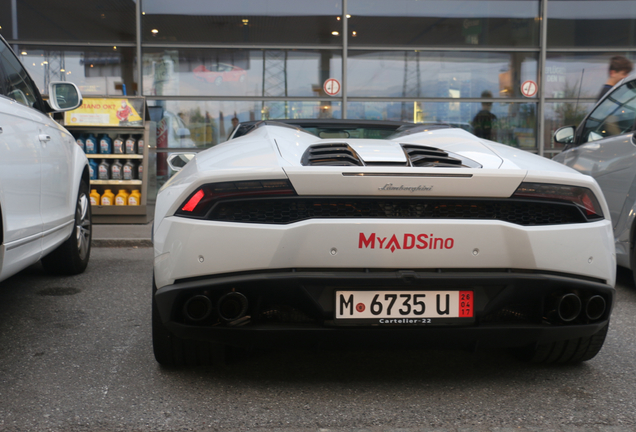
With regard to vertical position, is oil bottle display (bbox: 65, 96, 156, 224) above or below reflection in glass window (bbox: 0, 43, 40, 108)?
below

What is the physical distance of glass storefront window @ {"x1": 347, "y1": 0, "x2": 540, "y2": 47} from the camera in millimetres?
11297

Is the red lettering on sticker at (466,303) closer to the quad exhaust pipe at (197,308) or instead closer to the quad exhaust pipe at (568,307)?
the quad exhaust pipe at (568,307)

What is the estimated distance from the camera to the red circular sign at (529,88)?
11.6 m

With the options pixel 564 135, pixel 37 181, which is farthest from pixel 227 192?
pixel 564 135

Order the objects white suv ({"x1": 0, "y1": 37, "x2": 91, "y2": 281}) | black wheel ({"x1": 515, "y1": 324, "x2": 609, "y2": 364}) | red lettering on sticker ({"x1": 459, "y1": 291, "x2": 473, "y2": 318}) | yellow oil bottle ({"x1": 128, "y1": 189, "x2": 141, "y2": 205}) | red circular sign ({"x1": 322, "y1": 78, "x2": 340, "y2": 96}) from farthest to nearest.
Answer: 1. red circular sign ({"x1": 322, "y1": 78, "x2": 340, "y2": 96})
2. yellow oil bottle ({"x1": 128, "y1": 189, "x2": 141, "y2": 205})
3. white suv ({"x1": 0, "y1": 37, "x2": 91, "y2": 281})
4. black wheel ({"x1": 515, "y1": 324, "x2": 609, "y2": 364})
5. red lettering on sticker ({"x1": 459, "y1": 291, "x2": 473, "y2": 318})

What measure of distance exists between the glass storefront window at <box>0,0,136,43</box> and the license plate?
10.0 meters

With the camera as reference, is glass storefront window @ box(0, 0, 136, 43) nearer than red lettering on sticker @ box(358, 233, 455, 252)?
No

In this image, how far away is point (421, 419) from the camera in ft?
7.26

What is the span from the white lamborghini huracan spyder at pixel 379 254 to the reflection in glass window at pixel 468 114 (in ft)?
30.0

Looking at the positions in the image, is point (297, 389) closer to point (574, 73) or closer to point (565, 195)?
point (565, 195)

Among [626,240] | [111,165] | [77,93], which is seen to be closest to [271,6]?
A: [111,165]

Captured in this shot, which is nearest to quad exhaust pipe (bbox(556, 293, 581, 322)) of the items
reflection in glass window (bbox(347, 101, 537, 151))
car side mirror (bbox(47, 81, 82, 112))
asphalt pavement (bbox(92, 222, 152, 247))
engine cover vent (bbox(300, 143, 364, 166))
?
engine cover vent (bbox(300, 143, 364, 166))

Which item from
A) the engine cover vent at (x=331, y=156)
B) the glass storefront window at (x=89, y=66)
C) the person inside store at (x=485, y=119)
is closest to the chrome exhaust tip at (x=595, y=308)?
the engine cover vent at (x=331, y=156)

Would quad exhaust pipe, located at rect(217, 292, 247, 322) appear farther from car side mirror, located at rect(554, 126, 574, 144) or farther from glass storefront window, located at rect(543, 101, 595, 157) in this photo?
glass storefront window, located at rect(543, 101, 595, 157)
